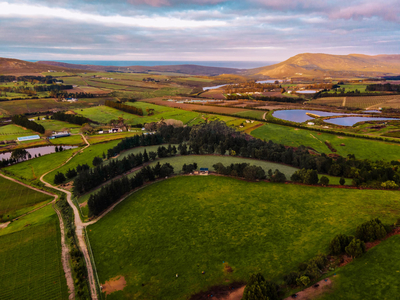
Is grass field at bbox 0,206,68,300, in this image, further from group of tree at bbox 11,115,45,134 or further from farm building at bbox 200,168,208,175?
group of tree at bbox 11,115,45,134

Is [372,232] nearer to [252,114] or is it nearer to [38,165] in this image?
[38,165]

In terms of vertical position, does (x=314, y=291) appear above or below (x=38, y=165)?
above

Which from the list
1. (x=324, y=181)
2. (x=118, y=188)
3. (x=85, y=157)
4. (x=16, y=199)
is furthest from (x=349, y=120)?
(x=16, y=199)

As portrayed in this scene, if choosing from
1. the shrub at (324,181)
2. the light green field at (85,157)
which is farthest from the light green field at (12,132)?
the shrub at (324,181)

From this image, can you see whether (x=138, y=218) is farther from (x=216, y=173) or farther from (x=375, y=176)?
(x=375, y=176)

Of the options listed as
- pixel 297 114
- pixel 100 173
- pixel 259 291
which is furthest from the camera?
pixel 297 114

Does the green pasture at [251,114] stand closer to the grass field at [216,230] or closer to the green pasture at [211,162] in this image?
the green pasture at [211,162]

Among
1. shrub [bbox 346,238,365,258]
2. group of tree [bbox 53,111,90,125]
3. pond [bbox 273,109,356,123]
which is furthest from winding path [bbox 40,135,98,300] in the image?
pond [bbox 273,109,356,123]

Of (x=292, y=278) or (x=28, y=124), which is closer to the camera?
(x=292, y=278)
